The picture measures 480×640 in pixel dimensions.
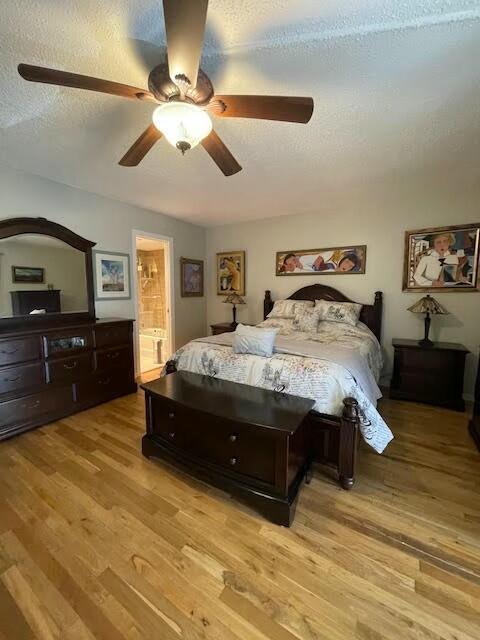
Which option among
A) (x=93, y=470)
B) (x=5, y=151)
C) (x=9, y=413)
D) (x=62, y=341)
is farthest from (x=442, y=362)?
(x=5, y=151)

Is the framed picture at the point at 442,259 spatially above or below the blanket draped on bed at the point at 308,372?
above

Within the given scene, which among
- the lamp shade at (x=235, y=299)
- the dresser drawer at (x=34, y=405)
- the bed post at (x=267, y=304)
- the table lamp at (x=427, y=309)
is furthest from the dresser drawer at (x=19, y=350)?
the table lamp at (x=427, y=309)

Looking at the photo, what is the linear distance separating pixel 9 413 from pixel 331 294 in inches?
150

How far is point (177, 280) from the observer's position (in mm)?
4516

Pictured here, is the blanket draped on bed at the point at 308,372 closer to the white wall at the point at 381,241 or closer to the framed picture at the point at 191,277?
the white wall at the point at 381,241

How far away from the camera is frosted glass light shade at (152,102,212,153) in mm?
1276

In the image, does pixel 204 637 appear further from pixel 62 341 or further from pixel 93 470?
pixel 62 341

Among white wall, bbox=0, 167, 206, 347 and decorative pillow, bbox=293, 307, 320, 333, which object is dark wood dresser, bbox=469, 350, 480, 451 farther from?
white wall, bbox=0, 167, 206, 347

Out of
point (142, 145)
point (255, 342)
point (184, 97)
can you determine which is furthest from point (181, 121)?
point (255, 342)

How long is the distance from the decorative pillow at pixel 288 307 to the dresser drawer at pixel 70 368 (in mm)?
2357

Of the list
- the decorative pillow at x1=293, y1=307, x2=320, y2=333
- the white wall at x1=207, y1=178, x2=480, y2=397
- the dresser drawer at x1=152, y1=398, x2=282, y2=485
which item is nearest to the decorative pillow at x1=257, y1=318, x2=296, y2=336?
the decorative pillow at x1=293, y1=307, x2=320, y2=333

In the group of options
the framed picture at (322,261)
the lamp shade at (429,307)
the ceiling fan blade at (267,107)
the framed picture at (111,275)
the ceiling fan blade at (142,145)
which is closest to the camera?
the ceiling fan blade at (267,107)

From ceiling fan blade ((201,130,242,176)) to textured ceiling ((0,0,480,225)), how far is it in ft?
0.96

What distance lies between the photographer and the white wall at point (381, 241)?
10.2 ft
